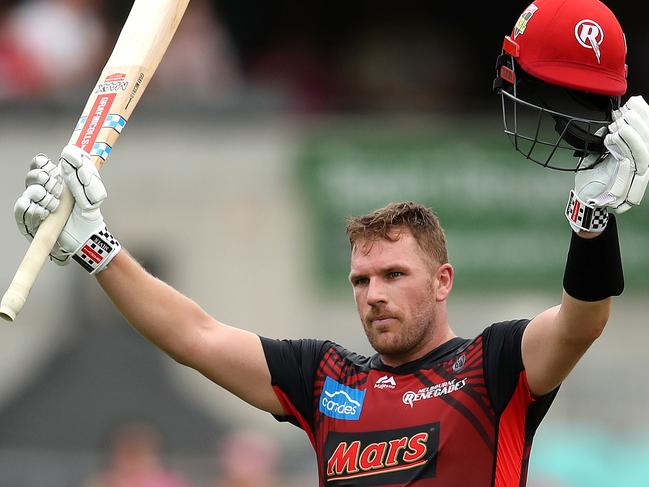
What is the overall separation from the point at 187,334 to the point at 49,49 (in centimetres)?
692

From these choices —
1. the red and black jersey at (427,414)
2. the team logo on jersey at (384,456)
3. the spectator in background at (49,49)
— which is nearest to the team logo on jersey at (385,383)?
Result: the red and black jersey at (427,414)

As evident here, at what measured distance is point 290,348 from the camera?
486 centimetres

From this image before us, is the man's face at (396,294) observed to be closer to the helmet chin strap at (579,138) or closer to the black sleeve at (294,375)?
the black sleeve at (294,375)

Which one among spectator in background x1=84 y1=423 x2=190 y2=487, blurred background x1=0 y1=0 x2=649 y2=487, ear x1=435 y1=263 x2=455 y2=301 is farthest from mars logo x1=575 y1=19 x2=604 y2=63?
blurred background x1=0 y1=0 x2=649 y2=487

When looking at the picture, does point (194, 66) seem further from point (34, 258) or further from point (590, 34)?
point (590, 34)

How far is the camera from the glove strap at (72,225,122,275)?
4.50 m

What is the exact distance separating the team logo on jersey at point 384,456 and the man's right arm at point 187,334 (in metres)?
0.37

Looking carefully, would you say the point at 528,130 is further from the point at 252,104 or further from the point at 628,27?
the point at 628,27

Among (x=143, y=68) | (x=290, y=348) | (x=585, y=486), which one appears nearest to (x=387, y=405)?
(x=290, y=348)

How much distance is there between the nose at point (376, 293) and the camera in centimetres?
460

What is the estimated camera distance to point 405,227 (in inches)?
187

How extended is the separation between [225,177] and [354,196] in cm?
102

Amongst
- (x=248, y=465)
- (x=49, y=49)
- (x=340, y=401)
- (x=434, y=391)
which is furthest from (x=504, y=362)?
(x=49, y=49)

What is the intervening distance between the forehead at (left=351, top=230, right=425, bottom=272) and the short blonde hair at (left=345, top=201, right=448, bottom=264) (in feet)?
0.05
